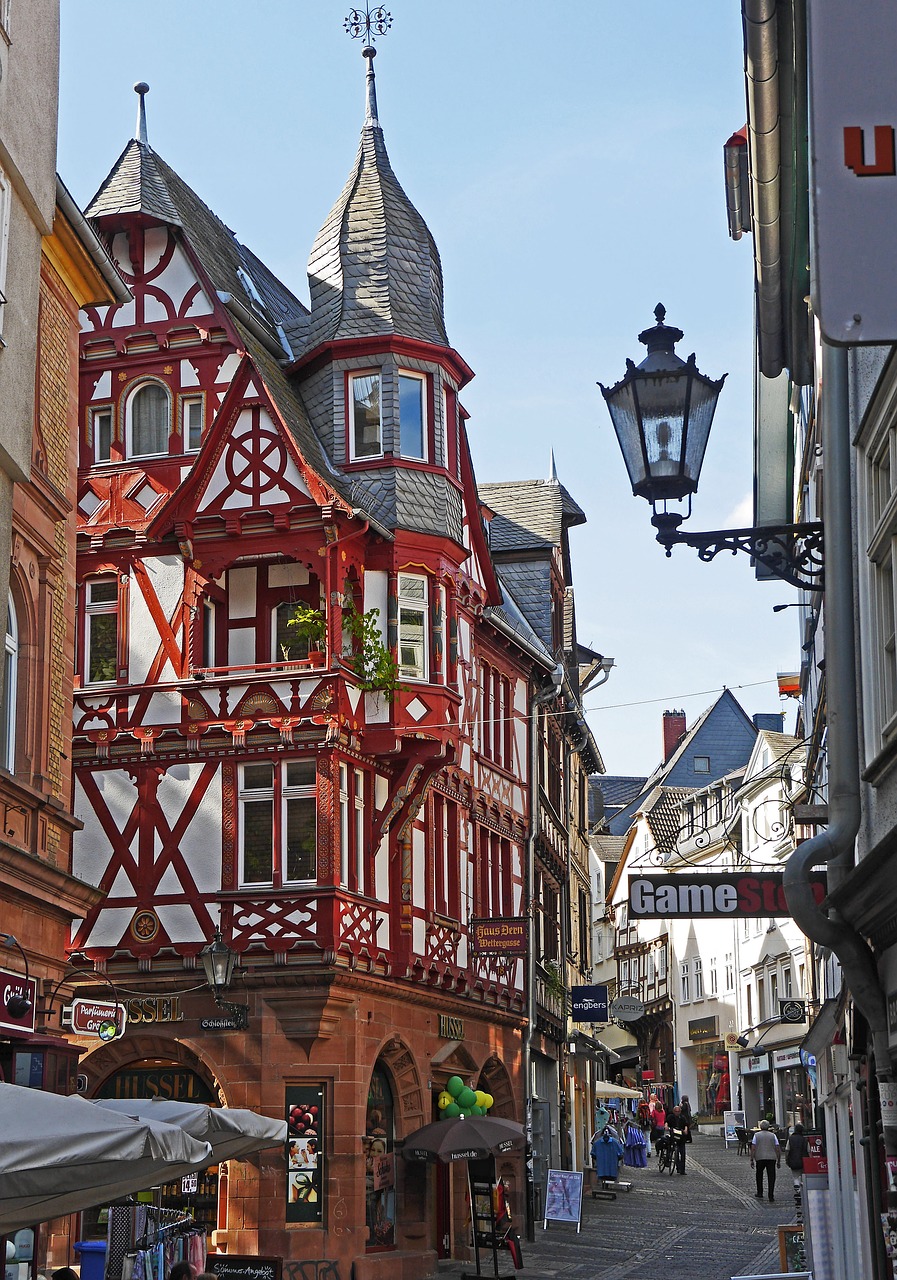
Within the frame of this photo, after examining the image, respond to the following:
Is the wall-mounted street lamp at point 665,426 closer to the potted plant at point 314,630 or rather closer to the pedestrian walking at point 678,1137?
the potted plant at point 314,630

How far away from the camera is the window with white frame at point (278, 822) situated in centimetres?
2531

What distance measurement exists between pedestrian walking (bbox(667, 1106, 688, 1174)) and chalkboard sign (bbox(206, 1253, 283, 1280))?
28.8m

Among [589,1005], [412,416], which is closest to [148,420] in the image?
[412,416]

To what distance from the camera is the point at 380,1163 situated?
2652 centimetres

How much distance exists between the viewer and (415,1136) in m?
26.1

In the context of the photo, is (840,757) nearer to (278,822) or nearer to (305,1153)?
(278,822)

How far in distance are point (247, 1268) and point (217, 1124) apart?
3634 mm

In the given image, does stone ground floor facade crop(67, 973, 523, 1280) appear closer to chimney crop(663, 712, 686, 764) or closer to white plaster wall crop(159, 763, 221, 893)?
white plaster wall crop(159, 763, 221, 893)

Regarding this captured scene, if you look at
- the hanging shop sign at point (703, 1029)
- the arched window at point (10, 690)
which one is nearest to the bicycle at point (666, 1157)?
the hanging shop sign at point (703, 1029)

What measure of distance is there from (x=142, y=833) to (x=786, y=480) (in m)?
10.6

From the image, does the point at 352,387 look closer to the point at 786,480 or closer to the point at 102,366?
the point at 102,366

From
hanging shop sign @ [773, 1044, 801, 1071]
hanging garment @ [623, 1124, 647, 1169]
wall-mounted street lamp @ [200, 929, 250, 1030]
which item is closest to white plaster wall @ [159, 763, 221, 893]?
wall-mounted street lamp @ [200, 929, 250, 1030]

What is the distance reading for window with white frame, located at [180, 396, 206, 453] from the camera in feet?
89.6

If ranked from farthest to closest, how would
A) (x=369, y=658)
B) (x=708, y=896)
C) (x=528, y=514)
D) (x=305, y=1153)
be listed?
(x=528, y=514), (x=369, y=658), (x=305, y=1153), (x=708, y=896)
